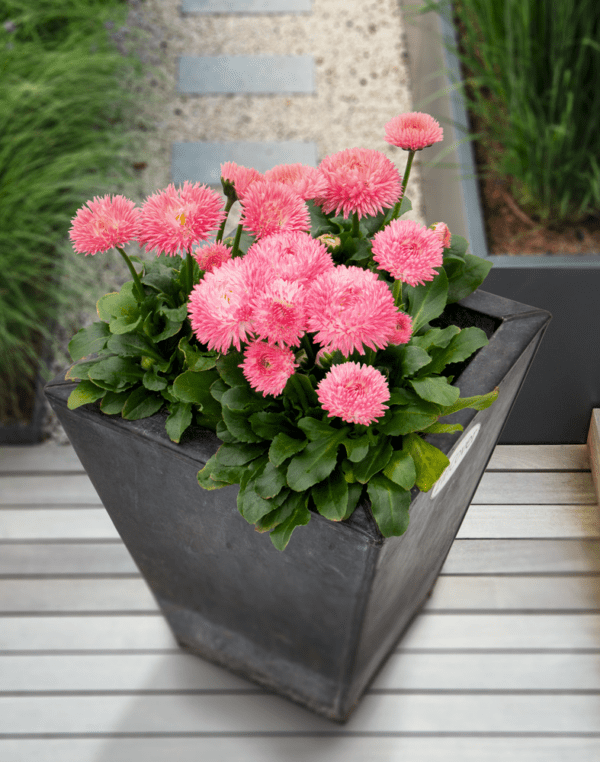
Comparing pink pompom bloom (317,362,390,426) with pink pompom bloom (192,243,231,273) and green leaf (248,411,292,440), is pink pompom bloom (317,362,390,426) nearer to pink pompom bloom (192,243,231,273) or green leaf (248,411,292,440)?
green leaf (248,411,292,440)

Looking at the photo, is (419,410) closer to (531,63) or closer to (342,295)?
(342,295)

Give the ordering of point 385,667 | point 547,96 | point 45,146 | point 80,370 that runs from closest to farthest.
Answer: point 80,370 → point 385,667 → point 547,96 → point 45,146

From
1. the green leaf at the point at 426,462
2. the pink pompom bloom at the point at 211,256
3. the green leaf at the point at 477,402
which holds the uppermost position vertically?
the pink pompom bloom at the point at 211,256

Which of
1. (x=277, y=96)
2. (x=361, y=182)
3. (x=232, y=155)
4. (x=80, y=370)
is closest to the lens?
(x=361, y=182)

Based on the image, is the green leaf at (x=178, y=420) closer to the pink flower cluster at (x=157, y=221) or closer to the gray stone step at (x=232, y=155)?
the pink flower cluster at (x=157, y=221)

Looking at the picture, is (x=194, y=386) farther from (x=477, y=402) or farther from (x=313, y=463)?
(x=477, y=402)

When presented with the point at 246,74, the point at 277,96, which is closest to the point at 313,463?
the point at 277,96

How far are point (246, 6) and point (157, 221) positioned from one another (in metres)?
2.34

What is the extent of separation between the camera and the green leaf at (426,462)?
657 mm

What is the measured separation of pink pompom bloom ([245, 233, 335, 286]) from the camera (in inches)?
22.0

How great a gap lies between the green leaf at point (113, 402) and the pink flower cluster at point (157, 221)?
18 centimetres

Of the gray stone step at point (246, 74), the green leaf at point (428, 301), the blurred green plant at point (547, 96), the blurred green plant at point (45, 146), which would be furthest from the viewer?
the gray stone step at point (246, 74)

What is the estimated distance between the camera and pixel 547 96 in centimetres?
142

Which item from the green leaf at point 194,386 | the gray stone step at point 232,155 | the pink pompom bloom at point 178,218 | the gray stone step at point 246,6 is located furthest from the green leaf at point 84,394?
the gray stone step at point 246,6
